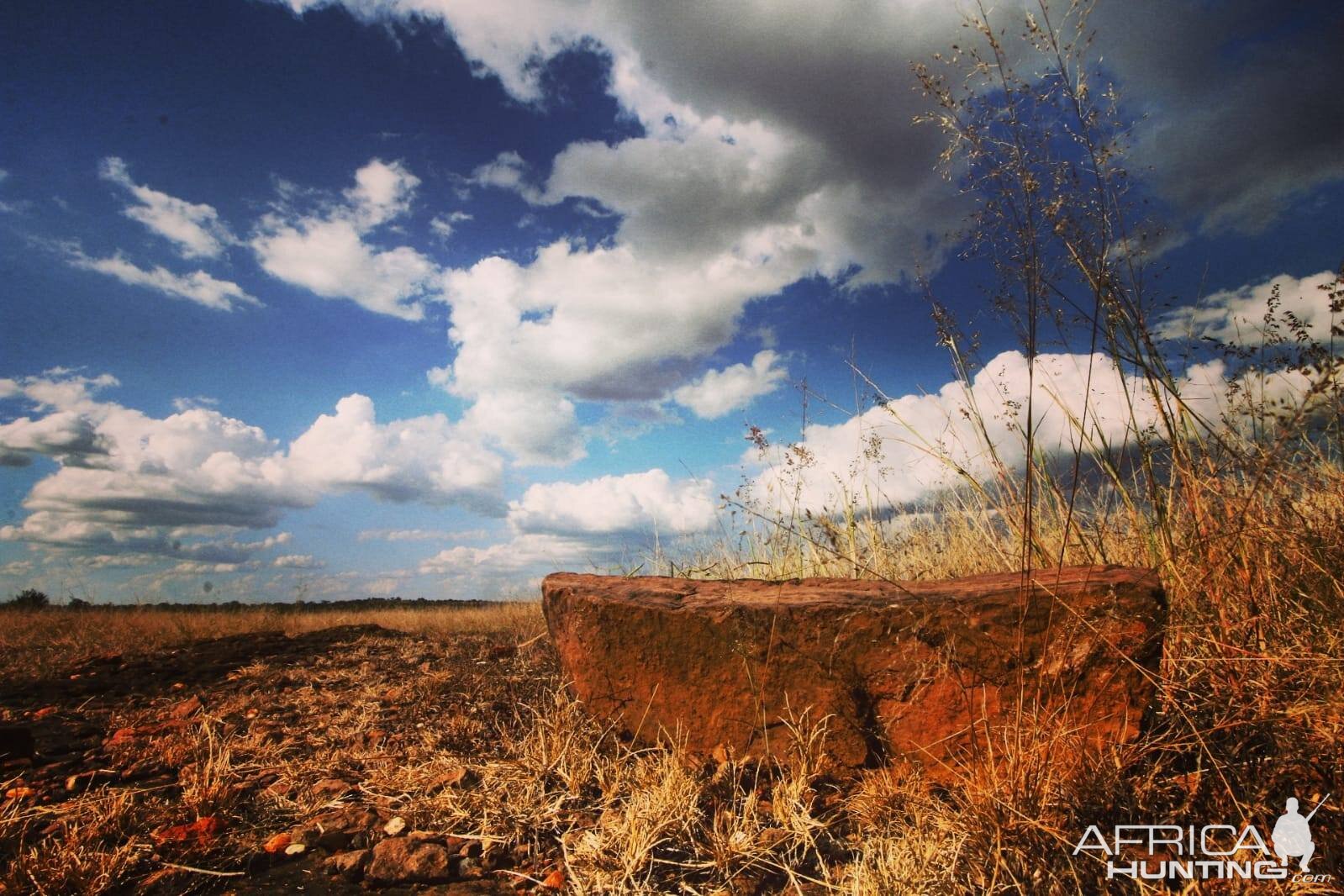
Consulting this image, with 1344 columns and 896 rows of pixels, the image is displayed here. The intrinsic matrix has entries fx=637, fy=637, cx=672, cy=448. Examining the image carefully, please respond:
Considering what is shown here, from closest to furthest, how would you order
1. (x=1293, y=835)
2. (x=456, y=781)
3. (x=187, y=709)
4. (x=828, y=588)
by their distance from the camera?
(x=1293, y=835)
(x=456, y=781)
(x=828, y=588)
(x=187, y=709)

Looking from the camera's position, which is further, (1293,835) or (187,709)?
(187,709)

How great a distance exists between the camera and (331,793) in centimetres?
221

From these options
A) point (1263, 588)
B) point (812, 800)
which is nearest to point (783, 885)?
point (812, 800)

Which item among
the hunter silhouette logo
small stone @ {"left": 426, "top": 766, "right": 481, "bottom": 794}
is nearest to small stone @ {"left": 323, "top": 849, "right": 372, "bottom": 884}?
small stone @ {"left": 426, "top": 766, "right": 481, "bottom": 794}

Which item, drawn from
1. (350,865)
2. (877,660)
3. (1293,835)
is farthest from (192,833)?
(1293,835)

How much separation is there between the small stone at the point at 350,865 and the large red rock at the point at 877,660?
0.93 meters

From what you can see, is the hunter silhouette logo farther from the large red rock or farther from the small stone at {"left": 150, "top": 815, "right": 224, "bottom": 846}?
the small stone at {"left": 150, "top": 815, "right": 224, "bottom": 846}

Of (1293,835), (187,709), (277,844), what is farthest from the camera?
(187,709)

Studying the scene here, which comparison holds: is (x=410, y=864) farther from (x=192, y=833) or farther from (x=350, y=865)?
(x=192, y=833)

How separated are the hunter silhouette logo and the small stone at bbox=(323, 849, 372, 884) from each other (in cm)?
231

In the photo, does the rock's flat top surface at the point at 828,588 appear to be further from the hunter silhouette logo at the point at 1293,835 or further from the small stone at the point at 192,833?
the small stone at the point at 192,833
